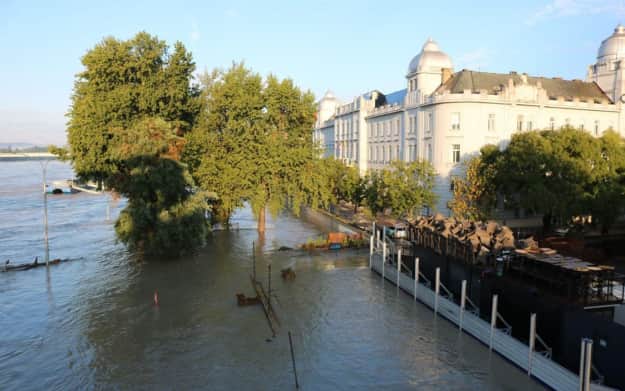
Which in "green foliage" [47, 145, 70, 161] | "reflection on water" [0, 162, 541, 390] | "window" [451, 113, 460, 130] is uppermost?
"window" [451, 113, 460, 130]

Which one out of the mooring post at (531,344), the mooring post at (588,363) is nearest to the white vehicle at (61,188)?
the mooring post at (531,344)

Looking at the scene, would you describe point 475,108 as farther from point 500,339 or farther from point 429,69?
point 500,339

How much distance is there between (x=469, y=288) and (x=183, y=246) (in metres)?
20.3

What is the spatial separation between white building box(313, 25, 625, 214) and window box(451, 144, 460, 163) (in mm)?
100

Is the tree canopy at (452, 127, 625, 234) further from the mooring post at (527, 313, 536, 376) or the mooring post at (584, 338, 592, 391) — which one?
the mooring post at (584, 338, 592, 391)

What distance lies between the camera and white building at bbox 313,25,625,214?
156 ft

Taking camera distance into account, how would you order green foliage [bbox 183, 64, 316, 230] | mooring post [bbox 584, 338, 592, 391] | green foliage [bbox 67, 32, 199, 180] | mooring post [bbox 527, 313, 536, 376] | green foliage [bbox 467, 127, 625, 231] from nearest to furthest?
1. mooring post [bbox 584, 338, 592, 391]
2. mooring post [bbox 527, 313, 536, 376]
3. green foliage [bbox 467, 127, 625, 231]
4. green foliage [bbox 67, 32, 199, 180]
5. green foliage [bbox 183, 64, 316, 230]

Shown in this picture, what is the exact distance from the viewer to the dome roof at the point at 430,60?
172 ft

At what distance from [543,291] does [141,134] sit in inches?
1063

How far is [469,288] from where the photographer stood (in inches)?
839

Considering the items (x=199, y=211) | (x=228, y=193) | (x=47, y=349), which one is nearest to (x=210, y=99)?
(x=228, y=193)

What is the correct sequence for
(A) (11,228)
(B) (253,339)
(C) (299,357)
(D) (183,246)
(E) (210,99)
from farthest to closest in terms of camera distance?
(A) (11,228), (E) (210,99), (D) (183,246), (B) (253,339), (C) (299,357)

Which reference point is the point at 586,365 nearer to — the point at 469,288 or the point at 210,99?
the point at 469,288

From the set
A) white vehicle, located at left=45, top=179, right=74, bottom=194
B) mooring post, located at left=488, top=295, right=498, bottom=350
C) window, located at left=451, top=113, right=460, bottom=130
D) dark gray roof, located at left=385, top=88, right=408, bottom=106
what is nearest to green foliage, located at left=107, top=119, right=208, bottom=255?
mooring post, located at left=488, top=295, right=498, bottom=350
